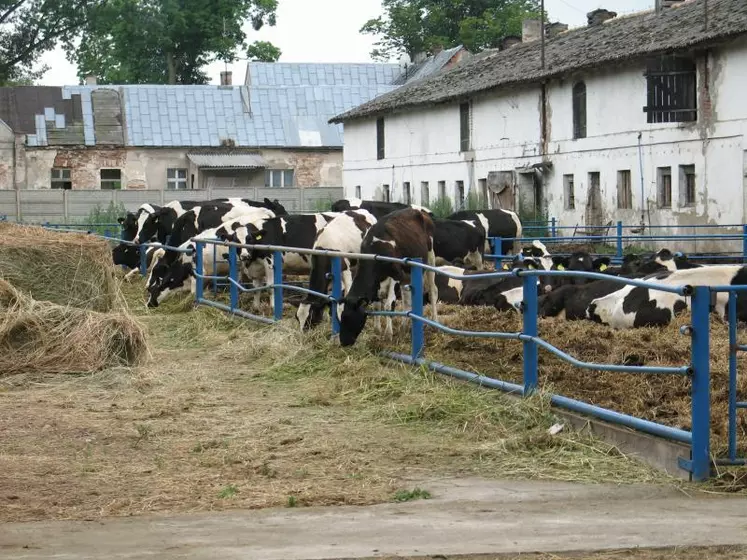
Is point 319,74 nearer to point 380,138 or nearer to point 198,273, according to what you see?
point 380,138

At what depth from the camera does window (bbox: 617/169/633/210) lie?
33.8m

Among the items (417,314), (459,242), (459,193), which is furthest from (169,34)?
(417,314)

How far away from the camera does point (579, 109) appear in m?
36.3

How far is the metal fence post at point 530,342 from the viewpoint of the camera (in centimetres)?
942

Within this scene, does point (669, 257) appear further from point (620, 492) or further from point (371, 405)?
point (620, 492)

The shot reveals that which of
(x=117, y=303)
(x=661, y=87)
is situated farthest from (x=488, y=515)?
(x=661, y=87)

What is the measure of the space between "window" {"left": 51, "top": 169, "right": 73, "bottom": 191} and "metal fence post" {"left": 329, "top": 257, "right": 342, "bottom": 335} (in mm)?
45444

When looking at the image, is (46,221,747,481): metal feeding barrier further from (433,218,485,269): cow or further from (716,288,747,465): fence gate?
(433,218,485,269): cow

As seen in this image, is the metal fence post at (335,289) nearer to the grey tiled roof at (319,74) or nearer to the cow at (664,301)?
the cow at (664,301)

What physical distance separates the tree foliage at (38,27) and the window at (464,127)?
28.0m

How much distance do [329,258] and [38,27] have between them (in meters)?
54.4

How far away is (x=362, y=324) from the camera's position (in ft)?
41.2

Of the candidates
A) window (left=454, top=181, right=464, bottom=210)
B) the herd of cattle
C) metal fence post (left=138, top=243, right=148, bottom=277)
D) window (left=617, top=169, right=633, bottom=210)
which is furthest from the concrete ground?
window (left=454, top=181, right=464, bottom=210)

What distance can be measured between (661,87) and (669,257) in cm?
1461
